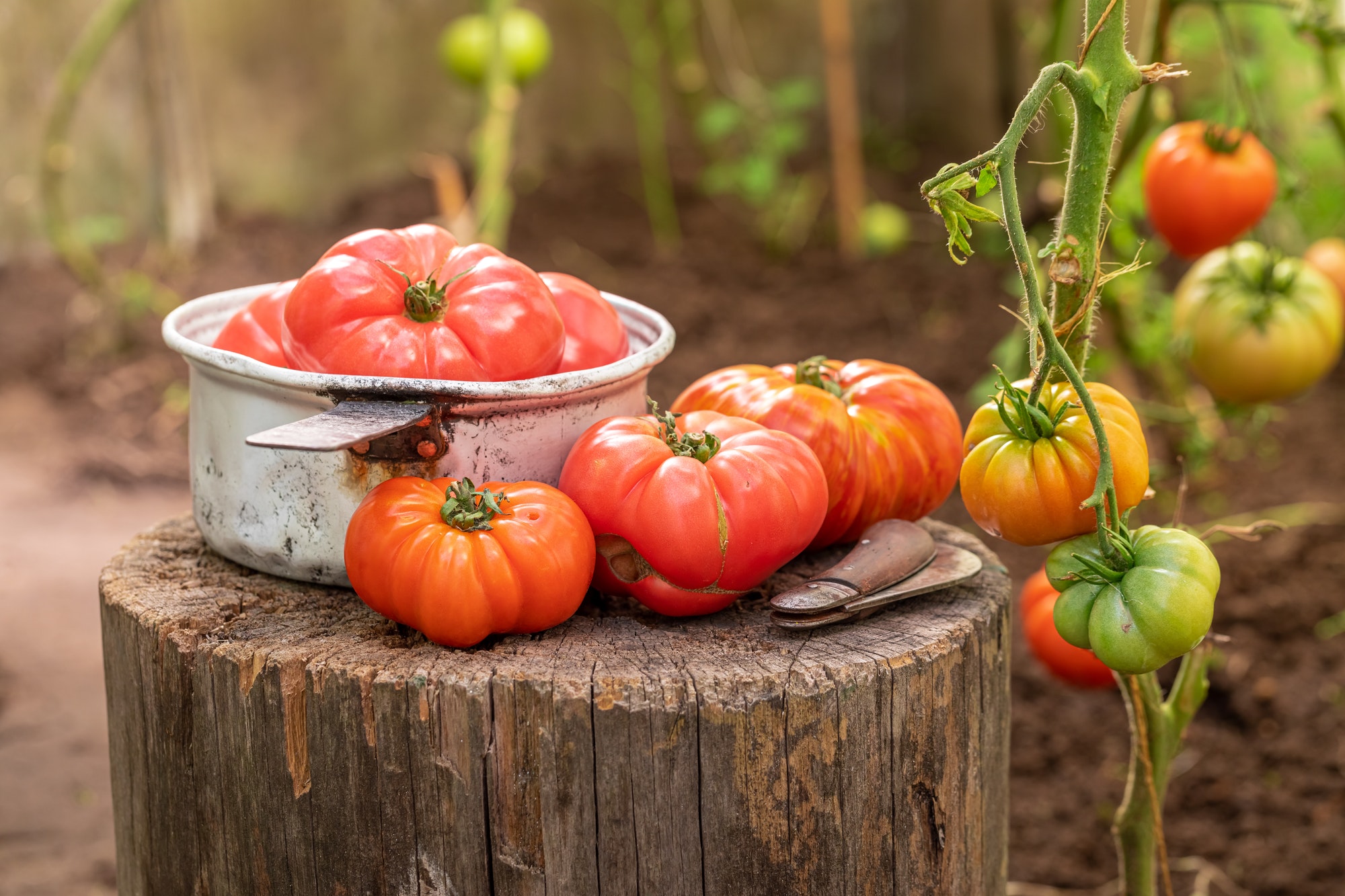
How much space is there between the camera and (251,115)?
5.14m

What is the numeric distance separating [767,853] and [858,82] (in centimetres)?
524

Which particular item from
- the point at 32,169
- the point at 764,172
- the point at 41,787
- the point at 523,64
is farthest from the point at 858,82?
the point at 41,787

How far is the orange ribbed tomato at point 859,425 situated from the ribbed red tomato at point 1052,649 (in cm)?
63

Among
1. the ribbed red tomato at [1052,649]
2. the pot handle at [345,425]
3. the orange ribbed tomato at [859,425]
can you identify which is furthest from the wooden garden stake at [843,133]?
the pot handle at [345,425]

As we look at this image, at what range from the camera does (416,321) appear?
1306mm

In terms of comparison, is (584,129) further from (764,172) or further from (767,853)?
(767,853)

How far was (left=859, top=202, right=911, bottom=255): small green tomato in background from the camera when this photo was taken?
198 inches

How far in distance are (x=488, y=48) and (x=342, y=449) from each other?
3353 millimetres

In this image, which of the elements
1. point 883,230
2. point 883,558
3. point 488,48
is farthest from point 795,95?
point 883,558

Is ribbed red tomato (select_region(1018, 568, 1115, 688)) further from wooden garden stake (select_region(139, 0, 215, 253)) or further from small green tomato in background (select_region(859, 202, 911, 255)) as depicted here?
wooden garden stake (select_region(139, 0, 215, 253))

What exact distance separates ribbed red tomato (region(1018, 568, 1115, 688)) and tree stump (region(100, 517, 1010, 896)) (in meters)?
0.74

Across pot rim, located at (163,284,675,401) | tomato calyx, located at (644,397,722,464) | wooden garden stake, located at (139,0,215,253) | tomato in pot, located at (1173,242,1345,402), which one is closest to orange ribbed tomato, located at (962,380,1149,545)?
tomato calyx, located at (644,397,722,464)

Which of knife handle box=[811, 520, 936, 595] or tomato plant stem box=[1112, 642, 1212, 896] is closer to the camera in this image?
knife handle box=[811, 520, 936, 595]

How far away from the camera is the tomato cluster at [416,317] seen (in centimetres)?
128
